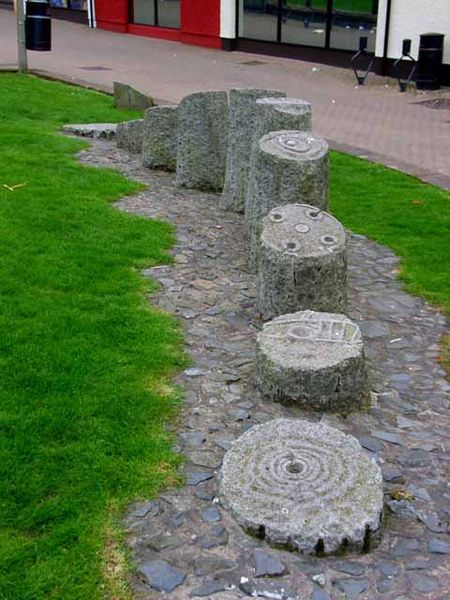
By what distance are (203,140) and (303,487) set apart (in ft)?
18.8

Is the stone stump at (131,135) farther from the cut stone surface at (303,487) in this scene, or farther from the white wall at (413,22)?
the white wall at (413,22)

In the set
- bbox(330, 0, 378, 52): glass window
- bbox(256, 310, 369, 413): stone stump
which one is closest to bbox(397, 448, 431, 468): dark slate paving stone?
bbox(256, 310, 369, 413): stone stump

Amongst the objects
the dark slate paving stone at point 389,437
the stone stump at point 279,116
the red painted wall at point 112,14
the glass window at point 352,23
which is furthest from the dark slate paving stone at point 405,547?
the red painted wall at point 112,14

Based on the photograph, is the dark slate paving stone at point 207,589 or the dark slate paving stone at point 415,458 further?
the dark slate paving stone at point 415,458

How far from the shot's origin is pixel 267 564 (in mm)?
3383

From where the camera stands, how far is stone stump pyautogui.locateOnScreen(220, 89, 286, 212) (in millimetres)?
7836

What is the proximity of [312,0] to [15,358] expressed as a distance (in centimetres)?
1650

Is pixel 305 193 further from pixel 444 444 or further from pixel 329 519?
pixel 329 519

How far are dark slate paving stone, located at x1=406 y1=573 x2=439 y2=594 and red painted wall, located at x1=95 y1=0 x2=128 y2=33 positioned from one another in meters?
24.7

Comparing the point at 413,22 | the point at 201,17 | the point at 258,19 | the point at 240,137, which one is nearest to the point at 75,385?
the point at 240,137

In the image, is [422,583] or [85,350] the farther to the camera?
[85,350]

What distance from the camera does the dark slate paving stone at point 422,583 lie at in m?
3.30

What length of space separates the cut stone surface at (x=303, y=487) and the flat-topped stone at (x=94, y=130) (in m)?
7.89

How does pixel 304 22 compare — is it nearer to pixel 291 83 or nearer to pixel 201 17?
pixel 291 83
